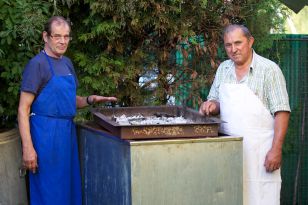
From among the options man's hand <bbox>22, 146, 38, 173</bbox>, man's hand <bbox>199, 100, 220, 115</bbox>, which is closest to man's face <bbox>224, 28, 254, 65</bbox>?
man's hand <bbox>199, 100, 220, 115</bbox>

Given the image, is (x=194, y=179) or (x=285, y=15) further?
(x=285, y=15)

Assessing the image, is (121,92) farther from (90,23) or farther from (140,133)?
(140,133)

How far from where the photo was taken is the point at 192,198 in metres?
3.09

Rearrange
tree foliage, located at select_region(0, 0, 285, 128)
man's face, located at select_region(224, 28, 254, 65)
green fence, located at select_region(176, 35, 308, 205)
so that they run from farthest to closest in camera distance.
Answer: green fence, located at select_region(176, 35, 308, 205) < tree foliage, located at select_region(0, 0, 285, 128) < man's face, located at select_region(224, 28, 254, 65)

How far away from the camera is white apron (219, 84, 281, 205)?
356 centimetres

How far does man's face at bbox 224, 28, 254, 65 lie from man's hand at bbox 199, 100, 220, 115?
0.37 meters

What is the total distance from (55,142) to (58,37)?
79 centimetres

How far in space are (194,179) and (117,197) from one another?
0.49 metres

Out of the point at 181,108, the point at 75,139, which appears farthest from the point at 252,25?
the point at 75,139

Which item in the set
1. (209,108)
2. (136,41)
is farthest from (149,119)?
(136,41)

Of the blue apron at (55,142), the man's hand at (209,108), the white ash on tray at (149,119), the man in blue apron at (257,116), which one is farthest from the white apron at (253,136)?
the blue apron at (55,142)

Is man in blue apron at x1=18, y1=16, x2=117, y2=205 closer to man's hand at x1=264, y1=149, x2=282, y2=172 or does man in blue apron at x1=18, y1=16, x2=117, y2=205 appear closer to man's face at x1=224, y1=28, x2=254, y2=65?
man's face at x1=224, y1=28, x2=254, y2=65

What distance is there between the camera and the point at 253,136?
357cm

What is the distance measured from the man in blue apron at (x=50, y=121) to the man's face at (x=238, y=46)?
1.21 metres
